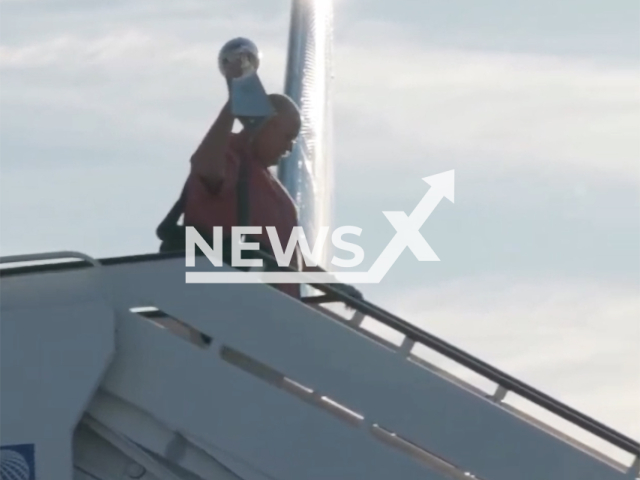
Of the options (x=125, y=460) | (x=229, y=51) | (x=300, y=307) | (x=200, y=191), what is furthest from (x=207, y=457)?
(x=229, y=51)

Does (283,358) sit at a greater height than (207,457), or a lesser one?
greater

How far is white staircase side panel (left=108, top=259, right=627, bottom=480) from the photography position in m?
6.00

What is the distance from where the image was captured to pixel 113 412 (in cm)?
611

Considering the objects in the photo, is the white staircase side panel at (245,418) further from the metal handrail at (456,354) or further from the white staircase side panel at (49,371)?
the metal handrail at (456,354)

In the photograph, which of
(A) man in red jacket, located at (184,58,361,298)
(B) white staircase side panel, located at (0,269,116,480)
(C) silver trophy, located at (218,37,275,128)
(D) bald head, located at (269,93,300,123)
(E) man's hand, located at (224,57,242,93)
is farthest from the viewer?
(D) bald head, located at (269,93,300,123)

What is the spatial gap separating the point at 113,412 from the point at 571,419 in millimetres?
1885

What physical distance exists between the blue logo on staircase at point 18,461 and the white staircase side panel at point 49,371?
0.01 meters

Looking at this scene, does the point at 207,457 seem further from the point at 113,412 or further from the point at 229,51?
the point at 229,51

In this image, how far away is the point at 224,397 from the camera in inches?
236

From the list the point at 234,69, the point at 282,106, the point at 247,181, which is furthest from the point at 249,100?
the point at 282,106

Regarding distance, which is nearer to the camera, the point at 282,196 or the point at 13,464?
the point at 13,464

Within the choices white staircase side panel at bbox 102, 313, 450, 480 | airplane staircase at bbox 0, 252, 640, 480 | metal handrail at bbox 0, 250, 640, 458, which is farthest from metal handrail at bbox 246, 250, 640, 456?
white staircase side panel at bbox 102, 313, 450, 480

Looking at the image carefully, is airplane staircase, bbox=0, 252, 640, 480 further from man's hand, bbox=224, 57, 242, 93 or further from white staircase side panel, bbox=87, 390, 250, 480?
man's hand, bbox=224, 57, 242, 93

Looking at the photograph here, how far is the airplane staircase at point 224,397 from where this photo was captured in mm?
5934
